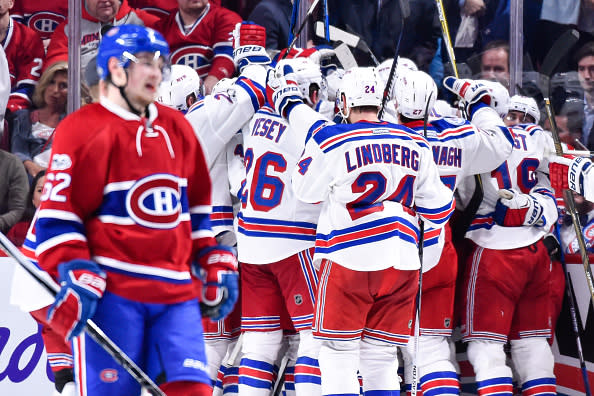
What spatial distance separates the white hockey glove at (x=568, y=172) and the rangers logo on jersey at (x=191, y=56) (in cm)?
176

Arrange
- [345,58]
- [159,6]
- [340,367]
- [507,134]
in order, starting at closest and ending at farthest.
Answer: [340,367] → [507,134] → [345,58] → [159,6]

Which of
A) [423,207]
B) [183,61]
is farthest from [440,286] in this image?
[183,61]

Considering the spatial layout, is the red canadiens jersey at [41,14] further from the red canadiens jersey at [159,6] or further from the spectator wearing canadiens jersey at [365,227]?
the spectator wearing canadiens jersey at [365,227]

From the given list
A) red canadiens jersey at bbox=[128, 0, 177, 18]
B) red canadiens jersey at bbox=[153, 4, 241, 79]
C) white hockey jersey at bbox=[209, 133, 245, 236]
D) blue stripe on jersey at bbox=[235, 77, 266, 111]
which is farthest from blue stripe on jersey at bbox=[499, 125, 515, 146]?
red canadiens jersey at bbox=[128, 0, 177, 18]

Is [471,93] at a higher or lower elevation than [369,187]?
higher

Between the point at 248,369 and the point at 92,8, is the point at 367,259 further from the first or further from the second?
the point at 92,8

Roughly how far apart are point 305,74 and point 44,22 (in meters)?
1.37

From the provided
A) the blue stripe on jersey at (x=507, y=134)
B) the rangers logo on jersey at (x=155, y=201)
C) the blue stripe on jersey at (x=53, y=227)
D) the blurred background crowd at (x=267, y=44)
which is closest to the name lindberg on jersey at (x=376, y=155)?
the blue stripe on jersey at (x=507, y=134)

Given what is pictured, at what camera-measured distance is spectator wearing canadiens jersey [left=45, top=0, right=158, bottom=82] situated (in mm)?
4676

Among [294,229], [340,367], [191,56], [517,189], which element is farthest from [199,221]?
[191,56]

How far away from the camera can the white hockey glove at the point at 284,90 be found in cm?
396

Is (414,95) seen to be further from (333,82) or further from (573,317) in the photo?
(573,317)

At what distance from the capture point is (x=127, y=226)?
101 inches

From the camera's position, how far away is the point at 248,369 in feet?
13.5
